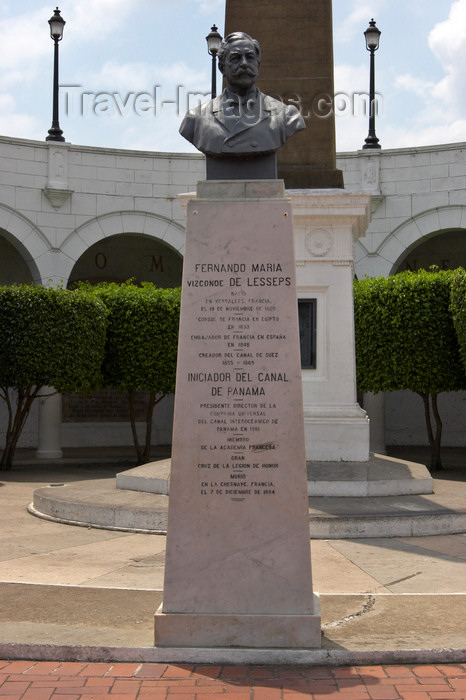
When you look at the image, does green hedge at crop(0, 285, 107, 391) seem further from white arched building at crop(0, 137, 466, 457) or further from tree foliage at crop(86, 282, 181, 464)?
white arched building at crop(0, 137, 466, 457)

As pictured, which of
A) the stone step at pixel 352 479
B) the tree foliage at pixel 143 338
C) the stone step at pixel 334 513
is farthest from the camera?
the tree foliage at pixel 143 338

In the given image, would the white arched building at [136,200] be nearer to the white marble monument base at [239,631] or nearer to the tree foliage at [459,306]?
the tree foliage at [459,306]

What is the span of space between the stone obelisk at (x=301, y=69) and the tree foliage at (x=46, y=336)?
7.38 meters

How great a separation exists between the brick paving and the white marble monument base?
16 centimetres

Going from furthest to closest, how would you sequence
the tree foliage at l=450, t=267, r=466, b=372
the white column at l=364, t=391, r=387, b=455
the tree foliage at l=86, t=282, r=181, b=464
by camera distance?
the white column at l=364, t=391, r=387, b=455 < the tree foliage at l=86, t=282, r=181, b=464 < the tree foliage at l=450, t=267, r=466, b=372

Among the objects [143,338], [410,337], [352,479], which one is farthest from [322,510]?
[143,338]

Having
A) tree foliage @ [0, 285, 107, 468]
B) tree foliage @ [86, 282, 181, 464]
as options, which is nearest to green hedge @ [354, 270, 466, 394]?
tree foliage @ [86, 282, 181, 464]

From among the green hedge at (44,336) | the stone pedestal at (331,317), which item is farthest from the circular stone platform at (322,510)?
the green hedge at (44,336)

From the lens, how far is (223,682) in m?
4.06

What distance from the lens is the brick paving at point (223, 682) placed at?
154 inches

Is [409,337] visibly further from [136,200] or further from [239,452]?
[239,452]

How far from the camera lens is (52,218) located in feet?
66.7

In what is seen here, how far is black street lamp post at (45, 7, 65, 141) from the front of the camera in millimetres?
20219

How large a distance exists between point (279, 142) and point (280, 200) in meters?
0.82
